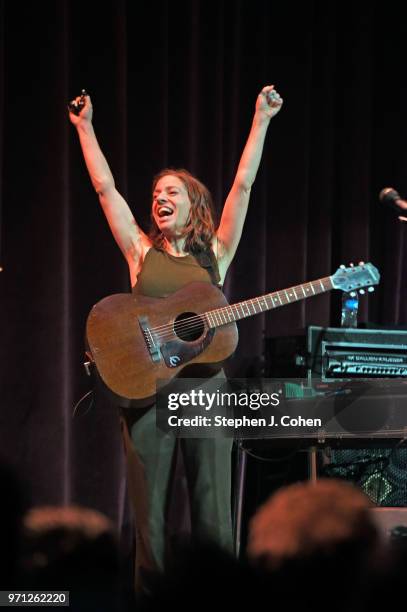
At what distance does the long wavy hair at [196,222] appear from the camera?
296 centimetres

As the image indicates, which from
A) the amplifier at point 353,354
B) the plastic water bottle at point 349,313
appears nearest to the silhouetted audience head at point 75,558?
the amplifier at point 353,354

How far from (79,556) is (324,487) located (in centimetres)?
33

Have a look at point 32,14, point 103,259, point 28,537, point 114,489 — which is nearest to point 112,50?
point 32,14

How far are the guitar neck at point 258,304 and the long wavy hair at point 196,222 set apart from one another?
10.9 inches

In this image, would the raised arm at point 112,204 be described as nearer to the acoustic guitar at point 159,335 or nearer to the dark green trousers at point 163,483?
the acoustic guitar at point 159,335

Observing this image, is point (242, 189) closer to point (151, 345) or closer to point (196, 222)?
point (196, 222)

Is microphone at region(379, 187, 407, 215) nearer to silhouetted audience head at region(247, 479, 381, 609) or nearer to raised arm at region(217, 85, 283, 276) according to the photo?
raised arm at region(217, 85, 283, 276)

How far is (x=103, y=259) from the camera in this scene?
3.77 m

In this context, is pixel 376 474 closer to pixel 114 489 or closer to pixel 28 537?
pixel 114 489

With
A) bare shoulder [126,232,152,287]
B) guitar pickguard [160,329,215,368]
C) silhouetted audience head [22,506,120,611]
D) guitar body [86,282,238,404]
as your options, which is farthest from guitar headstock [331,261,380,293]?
silhouetted audience head [22,506,120,611]

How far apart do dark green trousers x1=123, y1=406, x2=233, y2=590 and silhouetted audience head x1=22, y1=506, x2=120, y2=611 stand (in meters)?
1.54

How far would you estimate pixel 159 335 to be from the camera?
9.14 feet
